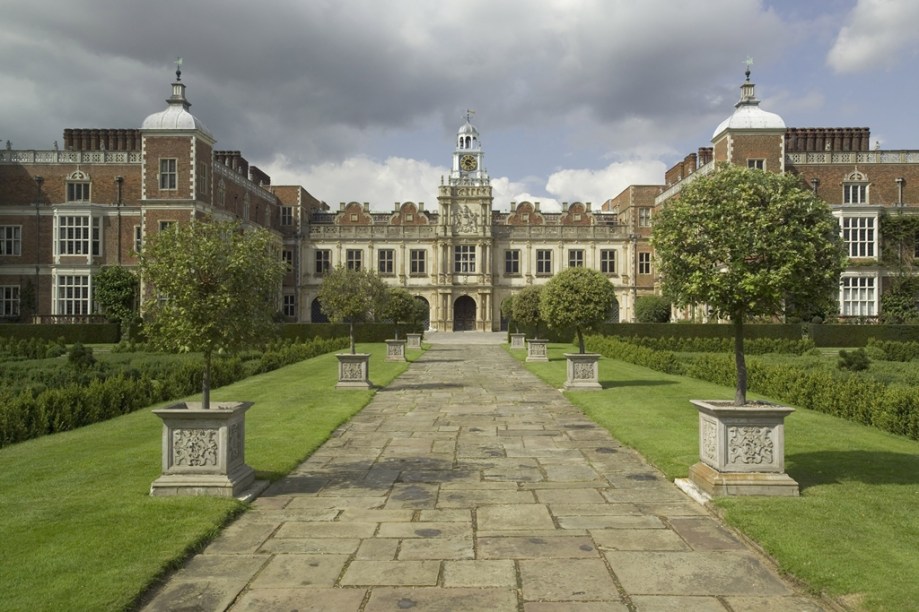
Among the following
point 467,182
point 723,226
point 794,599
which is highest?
point 467,182

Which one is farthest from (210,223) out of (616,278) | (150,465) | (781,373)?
(616,278)

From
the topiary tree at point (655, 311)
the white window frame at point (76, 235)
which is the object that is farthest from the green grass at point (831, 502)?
the white window frame at point (76, 235)

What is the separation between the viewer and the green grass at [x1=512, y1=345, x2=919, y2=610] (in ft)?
16.1

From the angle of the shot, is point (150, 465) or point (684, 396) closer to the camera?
point (150, 465)

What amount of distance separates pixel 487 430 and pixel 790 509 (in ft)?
18.3

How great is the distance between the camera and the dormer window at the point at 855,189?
40.4 metres

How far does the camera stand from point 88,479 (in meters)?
7.73

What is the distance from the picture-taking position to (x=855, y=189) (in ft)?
133

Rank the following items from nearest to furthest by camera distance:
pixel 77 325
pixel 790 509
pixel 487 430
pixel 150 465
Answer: pixel 790 509
pixel 150 465
pixel 487 430
pixel 77 325

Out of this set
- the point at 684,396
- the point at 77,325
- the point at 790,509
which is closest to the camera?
the point at 790,509

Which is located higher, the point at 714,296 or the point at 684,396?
the point at 714,296

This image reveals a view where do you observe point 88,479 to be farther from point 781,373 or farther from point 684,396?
point 781,373

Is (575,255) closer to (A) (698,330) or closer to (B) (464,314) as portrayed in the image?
→ (B) (464,314)

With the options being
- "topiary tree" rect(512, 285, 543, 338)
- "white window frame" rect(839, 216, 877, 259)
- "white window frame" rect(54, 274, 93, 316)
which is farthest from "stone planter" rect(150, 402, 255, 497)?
"white window frame" rect(839, 216, 877, 259)
